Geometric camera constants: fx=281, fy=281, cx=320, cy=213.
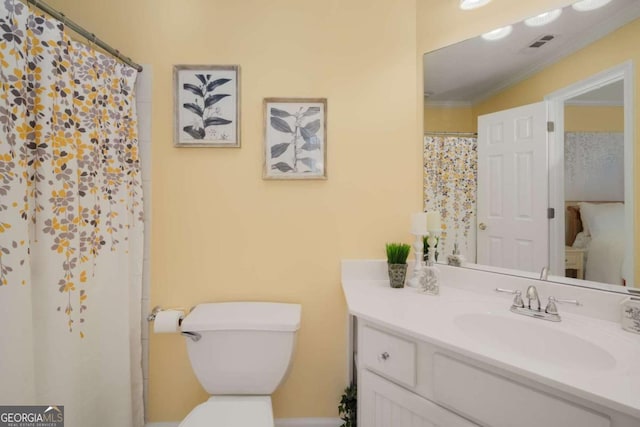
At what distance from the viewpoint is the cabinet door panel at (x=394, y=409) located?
2.82 ft

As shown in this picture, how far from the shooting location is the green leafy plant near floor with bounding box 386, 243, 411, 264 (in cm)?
136

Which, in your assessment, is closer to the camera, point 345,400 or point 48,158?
point 48,158

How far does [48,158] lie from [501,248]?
182 cm

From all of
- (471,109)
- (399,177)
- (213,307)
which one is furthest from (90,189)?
(471,109)

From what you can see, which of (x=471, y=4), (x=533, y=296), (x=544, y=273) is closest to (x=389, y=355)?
(x=533, y=296)

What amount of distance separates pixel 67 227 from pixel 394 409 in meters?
1.34

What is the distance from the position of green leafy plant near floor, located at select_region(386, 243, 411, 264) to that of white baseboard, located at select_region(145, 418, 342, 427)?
885mm

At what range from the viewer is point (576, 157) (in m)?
1.09

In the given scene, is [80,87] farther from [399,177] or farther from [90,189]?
[399,177]

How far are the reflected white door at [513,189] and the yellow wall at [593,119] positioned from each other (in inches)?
3.1

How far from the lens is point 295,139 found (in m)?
1.44

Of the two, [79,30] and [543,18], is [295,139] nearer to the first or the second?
[79,30]

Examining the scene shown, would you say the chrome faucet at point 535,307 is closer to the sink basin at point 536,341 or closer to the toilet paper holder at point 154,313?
the sink basin at point 536,341

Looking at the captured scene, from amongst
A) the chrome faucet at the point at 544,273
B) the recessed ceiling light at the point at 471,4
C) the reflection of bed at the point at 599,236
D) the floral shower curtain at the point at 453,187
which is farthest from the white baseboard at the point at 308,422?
the recessed ceiling light at the point at 471,4
